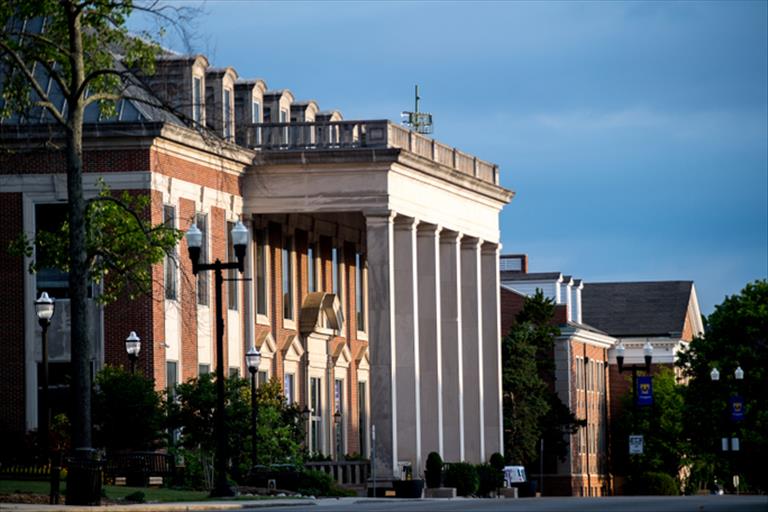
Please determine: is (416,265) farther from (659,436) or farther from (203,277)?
(659,436)

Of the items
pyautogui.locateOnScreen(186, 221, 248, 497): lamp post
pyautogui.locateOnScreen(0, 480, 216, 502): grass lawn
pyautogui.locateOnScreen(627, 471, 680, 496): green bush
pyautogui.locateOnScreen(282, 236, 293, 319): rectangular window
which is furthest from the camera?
pyautogui.locateOnScreen(627, 471, 680, 496): green bush

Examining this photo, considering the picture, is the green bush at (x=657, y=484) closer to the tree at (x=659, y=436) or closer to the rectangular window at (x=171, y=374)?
the tree at (x=659, y=436)

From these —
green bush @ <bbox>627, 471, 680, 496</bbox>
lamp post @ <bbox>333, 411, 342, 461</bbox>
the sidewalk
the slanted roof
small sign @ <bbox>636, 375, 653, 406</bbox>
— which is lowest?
green bush @ <bbox>627, 471, 680, 496</bbox>

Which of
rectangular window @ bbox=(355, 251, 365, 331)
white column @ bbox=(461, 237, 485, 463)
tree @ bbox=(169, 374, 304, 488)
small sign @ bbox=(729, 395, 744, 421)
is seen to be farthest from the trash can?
small sign @ bbox=(729, 395, 744, 421)

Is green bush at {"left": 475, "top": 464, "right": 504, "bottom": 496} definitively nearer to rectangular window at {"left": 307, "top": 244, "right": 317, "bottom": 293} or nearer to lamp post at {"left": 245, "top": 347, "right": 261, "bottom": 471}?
rectangular window at {"left": 307, "top": 244, "right": 317, "bottom": 293}

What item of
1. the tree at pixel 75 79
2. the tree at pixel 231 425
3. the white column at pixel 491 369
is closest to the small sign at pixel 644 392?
the white column at pixel 491 369

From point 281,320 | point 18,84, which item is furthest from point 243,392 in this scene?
point 18,84

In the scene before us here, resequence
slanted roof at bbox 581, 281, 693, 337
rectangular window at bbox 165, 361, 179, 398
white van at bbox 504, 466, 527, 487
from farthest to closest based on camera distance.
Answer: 1. slanted roof at bbox 581, 281, 693, 337
2. white van at bbox 504, 466, 527, 487
3. rectangular window at bbox 165, 361, 179, 398

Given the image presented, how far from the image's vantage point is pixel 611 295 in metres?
154

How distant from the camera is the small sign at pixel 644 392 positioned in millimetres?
85875

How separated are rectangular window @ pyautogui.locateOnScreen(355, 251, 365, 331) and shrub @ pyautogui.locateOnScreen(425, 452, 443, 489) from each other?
13019 millimetres

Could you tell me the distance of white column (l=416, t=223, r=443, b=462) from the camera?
255ft

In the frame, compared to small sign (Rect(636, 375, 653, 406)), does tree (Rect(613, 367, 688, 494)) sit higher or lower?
lower

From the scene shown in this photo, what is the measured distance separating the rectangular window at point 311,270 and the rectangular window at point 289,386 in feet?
14.8
